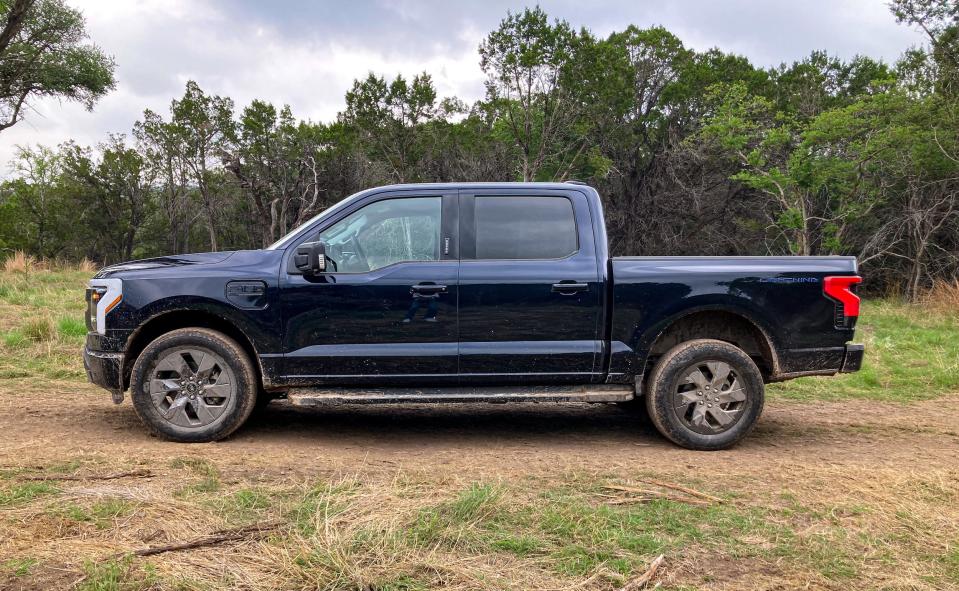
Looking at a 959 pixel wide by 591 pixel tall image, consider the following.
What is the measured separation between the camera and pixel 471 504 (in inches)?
132

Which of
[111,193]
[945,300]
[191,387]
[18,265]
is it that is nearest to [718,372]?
[191,387]

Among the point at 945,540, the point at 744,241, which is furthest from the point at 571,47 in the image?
the point at 945,540

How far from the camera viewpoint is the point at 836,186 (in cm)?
1920

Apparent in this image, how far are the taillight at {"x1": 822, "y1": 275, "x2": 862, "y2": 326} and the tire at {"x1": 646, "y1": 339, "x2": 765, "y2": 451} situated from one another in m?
0.77

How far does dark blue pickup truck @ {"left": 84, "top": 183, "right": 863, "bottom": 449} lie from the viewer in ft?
16.1

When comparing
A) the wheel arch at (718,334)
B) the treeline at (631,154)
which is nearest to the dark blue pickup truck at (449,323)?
the wheel arch at (718,334)

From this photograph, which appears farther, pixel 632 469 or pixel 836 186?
pixel 836 186

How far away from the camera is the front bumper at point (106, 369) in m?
4.95

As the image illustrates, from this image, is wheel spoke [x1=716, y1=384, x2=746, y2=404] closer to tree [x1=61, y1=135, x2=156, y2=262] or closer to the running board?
the running board

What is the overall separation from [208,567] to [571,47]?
24.1 m

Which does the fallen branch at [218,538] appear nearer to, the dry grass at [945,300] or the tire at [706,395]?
the tire at [706,395]

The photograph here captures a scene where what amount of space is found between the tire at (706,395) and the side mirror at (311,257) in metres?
2.61

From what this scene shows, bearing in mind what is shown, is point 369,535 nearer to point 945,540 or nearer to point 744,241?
point 945,540

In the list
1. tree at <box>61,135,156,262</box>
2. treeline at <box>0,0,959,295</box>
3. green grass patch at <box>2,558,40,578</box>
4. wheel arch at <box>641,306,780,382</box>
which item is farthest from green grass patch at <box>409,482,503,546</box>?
tree at <box>61,135,156,262</box>
